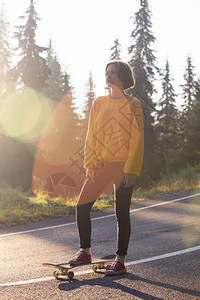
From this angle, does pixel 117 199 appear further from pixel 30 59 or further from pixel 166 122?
pixel 166 122

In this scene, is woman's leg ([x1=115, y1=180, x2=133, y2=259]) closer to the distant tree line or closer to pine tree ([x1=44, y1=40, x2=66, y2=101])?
the distant tree line

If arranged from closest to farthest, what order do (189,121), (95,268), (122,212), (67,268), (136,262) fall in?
(67,268)
(122,212)
(95,268)
(136,262)
(189,121)

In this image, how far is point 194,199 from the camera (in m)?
10.5

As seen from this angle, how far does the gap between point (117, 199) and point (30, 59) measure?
Answer: 29858 millimetres

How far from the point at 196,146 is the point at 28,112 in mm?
16402

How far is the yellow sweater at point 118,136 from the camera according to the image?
3.94 metres

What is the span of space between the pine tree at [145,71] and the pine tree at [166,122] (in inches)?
212

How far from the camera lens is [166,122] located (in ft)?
148

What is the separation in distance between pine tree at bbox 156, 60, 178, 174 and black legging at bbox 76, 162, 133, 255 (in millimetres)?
32484

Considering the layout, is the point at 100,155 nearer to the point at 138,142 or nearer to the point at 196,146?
the point at 138,142

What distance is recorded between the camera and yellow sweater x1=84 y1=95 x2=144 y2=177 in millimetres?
3938

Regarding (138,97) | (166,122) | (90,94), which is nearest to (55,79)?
(90,94)

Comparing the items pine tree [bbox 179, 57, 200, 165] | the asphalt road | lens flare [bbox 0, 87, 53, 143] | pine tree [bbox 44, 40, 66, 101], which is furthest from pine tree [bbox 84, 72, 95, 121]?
the asphalt road

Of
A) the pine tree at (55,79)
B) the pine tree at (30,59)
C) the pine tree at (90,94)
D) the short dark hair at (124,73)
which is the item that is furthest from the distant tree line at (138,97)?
the short dark hair at (124,73)
